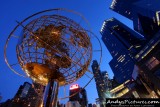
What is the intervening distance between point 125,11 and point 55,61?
109547 mm

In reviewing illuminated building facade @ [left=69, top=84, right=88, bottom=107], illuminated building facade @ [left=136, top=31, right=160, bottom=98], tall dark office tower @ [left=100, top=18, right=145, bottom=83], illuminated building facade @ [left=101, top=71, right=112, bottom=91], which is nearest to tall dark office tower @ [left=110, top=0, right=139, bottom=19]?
tall dark office tower @ [left=100, top=18, right=145, bottom=83]

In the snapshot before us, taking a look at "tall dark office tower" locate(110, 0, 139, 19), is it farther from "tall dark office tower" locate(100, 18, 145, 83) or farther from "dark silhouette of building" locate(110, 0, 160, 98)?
"dark silhouette of building" locate(110, 0, 160, 98)

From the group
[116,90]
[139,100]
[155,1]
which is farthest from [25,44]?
[116,90]

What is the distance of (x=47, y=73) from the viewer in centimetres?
214

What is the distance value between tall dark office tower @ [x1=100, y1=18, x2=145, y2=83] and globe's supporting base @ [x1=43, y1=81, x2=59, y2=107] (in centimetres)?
8151

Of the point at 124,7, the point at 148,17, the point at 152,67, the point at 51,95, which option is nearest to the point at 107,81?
the point at 124,7

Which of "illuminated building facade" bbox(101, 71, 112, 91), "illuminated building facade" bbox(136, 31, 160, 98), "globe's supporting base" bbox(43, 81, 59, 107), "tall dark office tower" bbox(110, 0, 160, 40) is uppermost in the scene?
"illuminated building facade" bbox(101, 71, 112, 91)

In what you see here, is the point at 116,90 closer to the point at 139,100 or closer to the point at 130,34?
the point at 130,34

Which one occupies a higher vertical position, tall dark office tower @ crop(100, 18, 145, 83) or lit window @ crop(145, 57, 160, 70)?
tall dark office tower @ crop(100, 18, 145, 83)

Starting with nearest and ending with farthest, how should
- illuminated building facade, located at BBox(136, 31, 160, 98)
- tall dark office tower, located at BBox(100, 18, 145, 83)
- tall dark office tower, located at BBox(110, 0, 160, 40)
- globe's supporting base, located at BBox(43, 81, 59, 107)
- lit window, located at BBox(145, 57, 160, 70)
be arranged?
globe's supporting base, located at BBox(43, 81, 59, 107) → illuminated building facade, located at BBox(136, 31, 160, 98) → lit window, located at BBox(145, 57, 160, 70) → tall dark office tower, located at BBox(110, 0, 160, 40) → tall dark office tower, located at BBox(100, 18, 145, 83)

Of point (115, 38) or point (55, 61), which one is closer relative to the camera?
point (55, 61)

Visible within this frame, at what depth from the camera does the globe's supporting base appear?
1.78 m

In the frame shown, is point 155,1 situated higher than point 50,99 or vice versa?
point 155,1

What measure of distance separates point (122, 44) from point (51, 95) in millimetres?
97232
